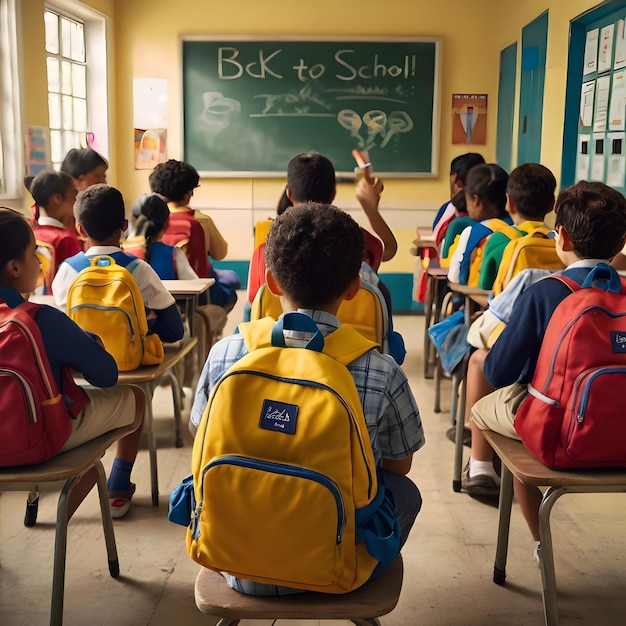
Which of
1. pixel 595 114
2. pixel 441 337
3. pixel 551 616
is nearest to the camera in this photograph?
pixel 551 616

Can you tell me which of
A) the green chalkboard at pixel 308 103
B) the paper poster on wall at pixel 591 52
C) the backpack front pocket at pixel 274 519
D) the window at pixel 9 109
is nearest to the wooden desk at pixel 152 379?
the backpack front pocket at pixel 274 519

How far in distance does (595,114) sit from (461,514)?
2.47 metres

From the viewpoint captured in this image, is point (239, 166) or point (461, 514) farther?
point (239, 166)

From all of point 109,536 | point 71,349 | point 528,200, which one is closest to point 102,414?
point 71,349

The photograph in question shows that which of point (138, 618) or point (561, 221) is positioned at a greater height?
point (561, 221)

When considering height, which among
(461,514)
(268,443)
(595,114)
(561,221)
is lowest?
(461,514)

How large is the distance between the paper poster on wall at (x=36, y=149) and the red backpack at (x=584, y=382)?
12.8 ft

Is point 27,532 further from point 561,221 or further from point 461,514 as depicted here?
point 561,221

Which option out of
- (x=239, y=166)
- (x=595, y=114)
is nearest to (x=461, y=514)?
(x=595, y=114)

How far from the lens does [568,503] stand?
9.11 ft

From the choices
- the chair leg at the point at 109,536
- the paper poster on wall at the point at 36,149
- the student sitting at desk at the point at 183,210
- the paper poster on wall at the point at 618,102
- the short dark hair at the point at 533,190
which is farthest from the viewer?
the paper poster on wall at the point at 36,149

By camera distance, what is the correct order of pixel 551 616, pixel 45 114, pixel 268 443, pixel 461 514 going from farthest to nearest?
pixel 45 114
pixel 461 514
pixel 551 616
pixel 268 443

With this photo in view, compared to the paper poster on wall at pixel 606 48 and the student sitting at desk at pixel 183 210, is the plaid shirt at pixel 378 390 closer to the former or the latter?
the student sitting at desk at pixel 183 210

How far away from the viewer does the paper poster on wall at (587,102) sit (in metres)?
4.22
